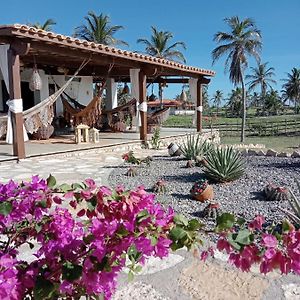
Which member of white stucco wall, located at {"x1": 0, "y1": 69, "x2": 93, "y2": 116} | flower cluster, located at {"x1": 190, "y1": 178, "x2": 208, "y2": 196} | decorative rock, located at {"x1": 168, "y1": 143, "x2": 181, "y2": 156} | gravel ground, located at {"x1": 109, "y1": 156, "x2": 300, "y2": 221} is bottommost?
gravel ground, located at {"x1": 109, "y1": 156, "x2": 300, "y2": 221}

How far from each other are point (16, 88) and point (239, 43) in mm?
18886

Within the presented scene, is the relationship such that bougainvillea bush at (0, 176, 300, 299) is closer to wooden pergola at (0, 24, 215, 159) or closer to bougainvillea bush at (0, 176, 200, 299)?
bougainvillea bush at (0, 176, 200, 299)

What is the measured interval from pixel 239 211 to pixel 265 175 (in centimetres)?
174

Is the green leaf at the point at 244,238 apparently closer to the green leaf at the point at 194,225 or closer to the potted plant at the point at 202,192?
the green leaf at the point at 194,225

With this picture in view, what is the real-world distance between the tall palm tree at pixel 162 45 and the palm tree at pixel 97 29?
3719 millimetres

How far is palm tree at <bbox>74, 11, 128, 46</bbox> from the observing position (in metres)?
24.3

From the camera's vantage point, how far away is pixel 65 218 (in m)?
1.25

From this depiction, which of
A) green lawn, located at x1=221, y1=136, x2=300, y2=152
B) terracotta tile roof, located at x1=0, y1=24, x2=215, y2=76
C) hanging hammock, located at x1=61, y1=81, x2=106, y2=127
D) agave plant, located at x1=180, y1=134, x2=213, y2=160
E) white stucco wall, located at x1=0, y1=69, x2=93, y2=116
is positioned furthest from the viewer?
green lawn, located at x1=221, y1=136, x2=300, y2=152

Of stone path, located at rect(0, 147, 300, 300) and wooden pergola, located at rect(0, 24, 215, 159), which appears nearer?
stone path, located at rect(0, 147, 300, 300)

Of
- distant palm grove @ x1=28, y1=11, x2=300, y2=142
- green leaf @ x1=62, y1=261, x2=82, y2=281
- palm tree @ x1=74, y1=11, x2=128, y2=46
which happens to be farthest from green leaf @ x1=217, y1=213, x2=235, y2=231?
palm tree @ x1=74, y1=11, x2=128, y2=46

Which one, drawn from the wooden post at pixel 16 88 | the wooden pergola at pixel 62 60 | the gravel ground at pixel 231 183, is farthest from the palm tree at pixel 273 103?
the wooden post at pixel 16 88

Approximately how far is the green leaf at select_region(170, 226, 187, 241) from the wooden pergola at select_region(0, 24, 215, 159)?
5.45 metres

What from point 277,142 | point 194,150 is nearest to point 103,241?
point 194,150

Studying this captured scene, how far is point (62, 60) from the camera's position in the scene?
379 inches
